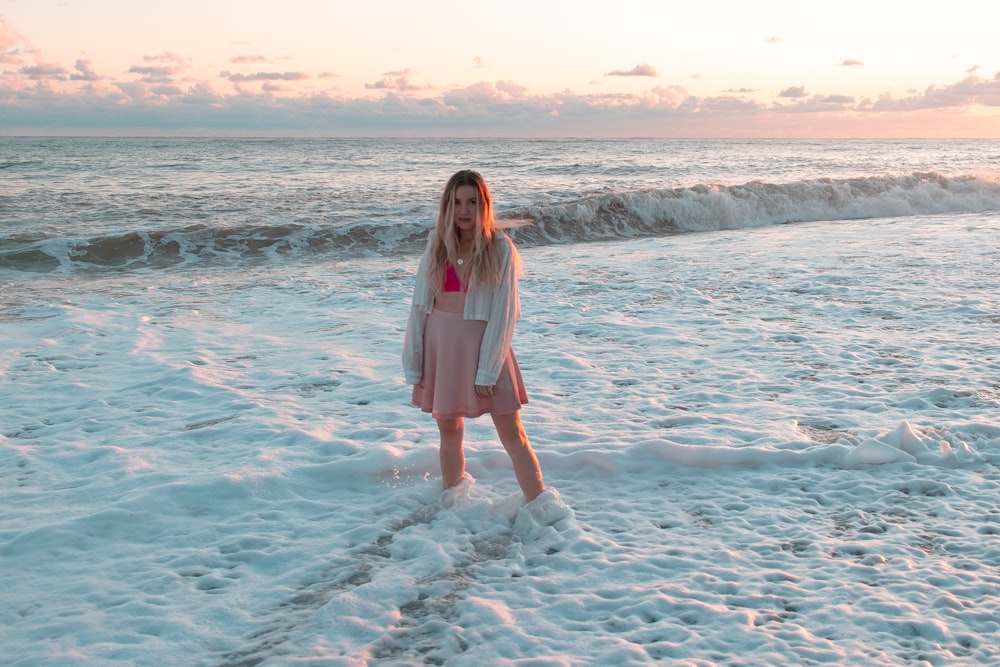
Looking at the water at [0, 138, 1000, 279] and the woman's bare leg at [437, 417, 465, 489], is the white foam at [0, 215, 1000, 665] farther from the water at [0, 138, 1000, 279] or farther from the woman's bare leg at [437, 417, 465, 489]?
the water at [0, 138, 1000, 279]

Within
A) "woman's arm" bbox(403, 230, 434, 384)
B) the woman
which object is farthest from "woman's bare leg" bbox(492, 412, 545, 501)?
"woman's arm" bbox(403, 230, 434, 384)

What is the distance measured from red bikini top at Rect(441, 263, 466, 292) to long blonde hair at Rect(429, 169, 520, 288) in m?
0.04

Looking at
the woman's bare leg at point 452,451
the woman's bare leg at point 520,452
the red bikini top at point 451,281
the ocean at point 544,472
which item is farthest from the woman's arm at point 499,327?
the ocean at point 544,472

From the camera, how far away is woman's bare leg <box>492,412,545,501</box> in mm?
4332

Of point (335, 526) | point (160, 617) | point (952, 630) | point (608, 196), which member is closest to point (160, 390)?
point (335, 526)

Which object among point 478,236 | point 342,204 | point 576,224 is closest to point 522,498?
point 478,236

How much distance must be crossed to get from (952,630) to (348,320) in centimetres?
719

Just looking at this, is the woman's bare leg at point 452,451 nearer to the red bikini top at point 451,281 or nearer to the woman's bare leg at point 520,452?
the woman's bare leg at point 520,452

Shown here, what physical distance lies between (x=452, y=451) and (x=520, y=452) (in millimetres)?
454

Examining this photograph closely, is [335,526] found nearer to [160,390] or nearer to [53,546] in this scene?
[53,546]

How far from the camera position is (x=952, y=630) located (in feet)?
10.9

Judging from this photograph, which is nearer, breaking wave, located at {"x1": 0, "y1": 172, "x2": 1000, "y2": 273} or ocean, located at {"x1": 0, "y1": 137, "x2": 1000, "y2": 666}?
ocean, located at {"x1": 0, "y1": 137, "x2": 1000, "y2": 666}

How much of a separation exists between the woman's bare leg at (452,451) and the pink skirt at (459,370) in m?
0.28

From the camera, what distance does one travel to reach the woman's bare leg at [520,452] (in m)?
4.33
